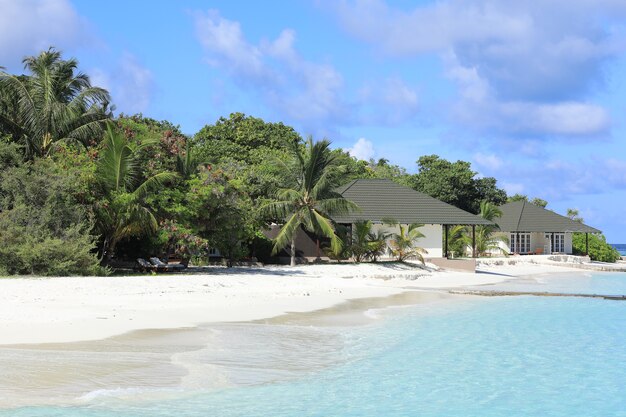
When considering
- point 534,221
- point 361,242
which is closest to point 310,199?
point 361,242

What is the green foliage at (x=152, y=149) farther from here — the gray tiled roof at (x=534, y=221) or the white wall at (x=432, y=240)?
the gray tiled roof at (x=534, y=221)

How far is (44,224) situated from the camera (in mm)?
19438

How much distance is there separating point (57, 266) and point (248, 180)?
10.6 m

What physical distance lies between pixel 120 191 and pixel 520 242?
104 feet

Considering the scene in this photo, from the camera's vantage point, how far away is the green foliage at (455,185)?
50.1 m

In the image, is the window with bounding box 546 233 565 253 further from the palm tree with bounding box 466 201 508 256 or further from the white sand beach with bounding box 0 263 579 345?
the white sand beach with bounding box 0 263 579 345

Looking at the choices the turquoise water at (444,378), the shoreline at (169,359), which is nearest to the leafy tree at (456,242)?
the turquoise water at (444,378)

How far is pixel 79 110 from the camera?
24.6 metres

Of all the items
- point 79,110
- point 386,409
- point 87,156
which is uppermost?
point 79,110

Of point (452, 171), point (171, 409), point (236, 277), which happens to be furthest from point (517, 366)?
point (452, 171)

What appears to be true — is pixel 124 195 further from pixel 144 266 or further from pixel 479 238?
pixel 479 238

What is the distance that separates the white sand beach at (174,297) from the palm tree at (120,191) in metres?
2.23

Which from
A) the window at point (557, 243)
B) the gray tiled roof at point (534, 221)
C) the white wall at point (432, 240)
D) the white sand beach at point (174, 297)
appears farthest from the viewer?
the window at point (557, 243)

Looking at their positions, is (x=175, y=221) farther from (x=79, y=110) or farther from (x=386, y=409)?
(x=386, y=409)
